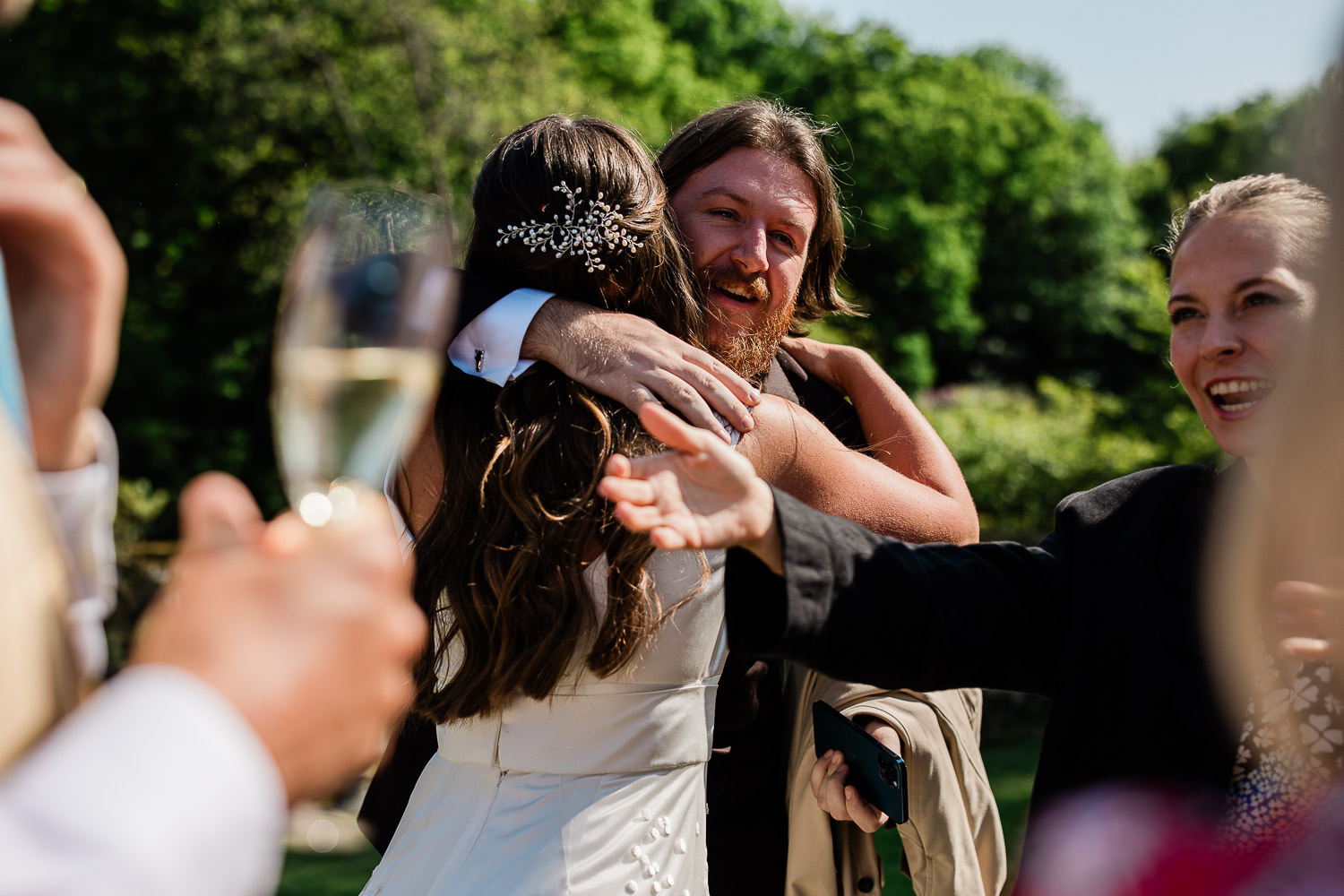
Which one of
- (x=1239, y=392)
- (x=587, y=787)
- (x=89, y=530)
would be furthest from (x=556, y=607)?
(x=1239, y=392)

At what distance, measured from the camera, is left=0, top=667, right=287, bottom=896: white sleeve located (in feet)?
2.22

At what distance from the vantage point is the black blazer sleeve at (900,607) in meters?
1.56

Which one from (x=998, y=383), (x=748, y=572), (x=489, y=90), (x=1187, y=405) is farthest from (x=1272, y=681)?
(x=998, y=383)

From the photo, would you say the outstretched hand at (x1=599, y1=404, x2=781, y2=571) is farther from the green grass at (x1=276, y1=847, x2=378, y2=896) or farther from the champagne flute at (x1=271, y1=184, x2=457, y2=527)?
the green grass at (x1=276, y1=847, x2=378, y2=896)

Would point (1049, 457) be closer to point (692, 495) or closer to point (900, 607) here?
point (900, 607)

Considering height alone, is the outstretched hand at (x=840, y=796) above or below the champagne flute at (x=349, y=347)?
below

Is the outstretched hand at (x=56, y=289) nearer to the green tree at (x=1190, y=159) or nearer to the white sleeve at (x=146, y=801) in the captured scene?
the white sleeve at (x=146, y=801)

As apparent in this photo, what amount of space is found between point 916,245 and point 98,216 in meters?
30.1

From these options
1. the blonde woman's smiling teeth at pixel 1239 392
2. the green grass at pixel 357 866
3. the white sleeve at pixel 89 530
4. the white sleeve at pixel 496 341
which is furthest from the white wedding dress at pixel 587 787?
the green grass at pixel 357 866

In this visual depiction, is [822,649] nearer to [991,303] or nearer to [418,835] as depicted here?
[418,835]

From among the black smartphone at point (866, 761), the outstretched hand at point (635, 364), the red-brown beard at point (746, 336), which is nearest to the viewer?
the outstretched hand at point (635, 364)

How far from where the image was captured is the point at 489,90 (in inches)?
635

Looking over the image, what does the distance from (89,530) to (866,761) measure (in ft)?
5.84

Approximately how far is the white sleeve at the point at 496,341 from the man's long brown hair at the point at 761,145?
2.81 feet
